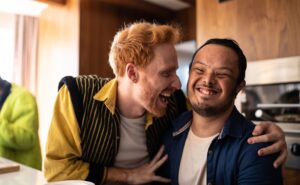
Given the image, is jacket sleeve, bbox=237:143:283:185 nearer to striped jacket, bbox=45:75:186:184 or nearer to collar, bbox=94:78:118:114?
striped jacket, bbox=45:75:186:184

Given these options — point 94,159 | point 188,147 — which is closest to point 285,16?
point 188,147

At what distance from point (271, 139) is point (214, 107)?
226mm

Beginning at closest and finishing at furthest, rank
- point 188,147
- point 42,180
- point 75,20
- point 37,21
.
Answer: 1. point 42,180
2. point 188,147
3. point 75,20
4. point 37,21

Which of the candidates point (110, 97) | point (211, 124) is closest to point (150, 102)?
point (110, 97)

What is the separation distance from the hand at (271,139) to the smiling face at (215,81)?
158 mm

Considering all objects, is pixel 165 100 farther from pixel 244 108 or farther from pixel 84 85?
pixel 244 108

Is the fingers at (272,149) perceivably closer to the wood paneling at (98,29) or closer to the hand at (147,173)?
the hand at (147,173)

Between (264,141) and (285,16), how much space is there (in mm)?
905

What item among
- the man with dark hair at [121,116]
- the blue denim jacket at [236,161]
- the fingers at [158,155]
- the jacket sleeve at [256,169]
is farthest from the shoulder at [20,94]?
the jacket sleeve at [256,169]

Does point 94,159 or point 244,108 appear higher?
point 244,108

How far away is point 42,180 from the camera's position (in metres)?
0.97

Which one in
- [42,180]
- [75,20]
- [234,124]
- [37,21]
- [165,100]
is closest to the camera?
[42,180]

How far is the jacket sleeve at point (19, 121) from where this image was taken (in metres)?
1.55

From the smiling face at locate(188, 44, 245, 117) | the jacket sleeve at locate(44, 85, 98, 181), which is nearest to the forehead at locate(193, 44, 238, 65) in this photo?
the smiling face at locate(188, 44, 245, 117)
